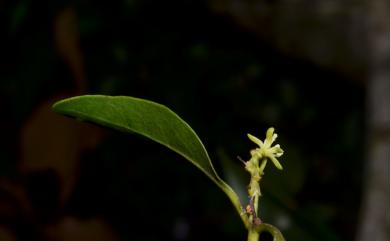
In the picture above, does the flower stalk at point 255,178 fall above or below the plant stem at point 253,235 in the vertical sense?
above

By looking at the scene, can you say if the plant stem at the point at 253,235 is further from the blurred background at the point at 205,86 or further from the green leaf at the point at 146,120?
the blurred background at the point at 205,86

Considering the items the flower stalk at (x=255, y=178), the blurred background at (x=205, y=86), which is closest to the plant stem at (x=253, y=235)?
the flower stalk at (x=255, y=178)

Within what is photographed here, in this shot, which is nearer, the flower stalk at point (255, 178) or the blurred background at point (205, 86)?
the flower stalk at point (255, 178)

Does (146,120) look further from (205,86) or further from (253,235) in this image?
(205,86)

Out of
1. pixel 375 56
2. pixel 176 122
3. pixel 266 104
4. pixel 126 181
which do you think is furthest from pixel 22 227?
pixel 266 104

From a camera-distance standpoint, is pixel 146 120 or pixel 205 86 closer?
pixel 146 120

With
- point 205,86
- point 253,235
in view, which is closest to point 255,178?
point 253,235
